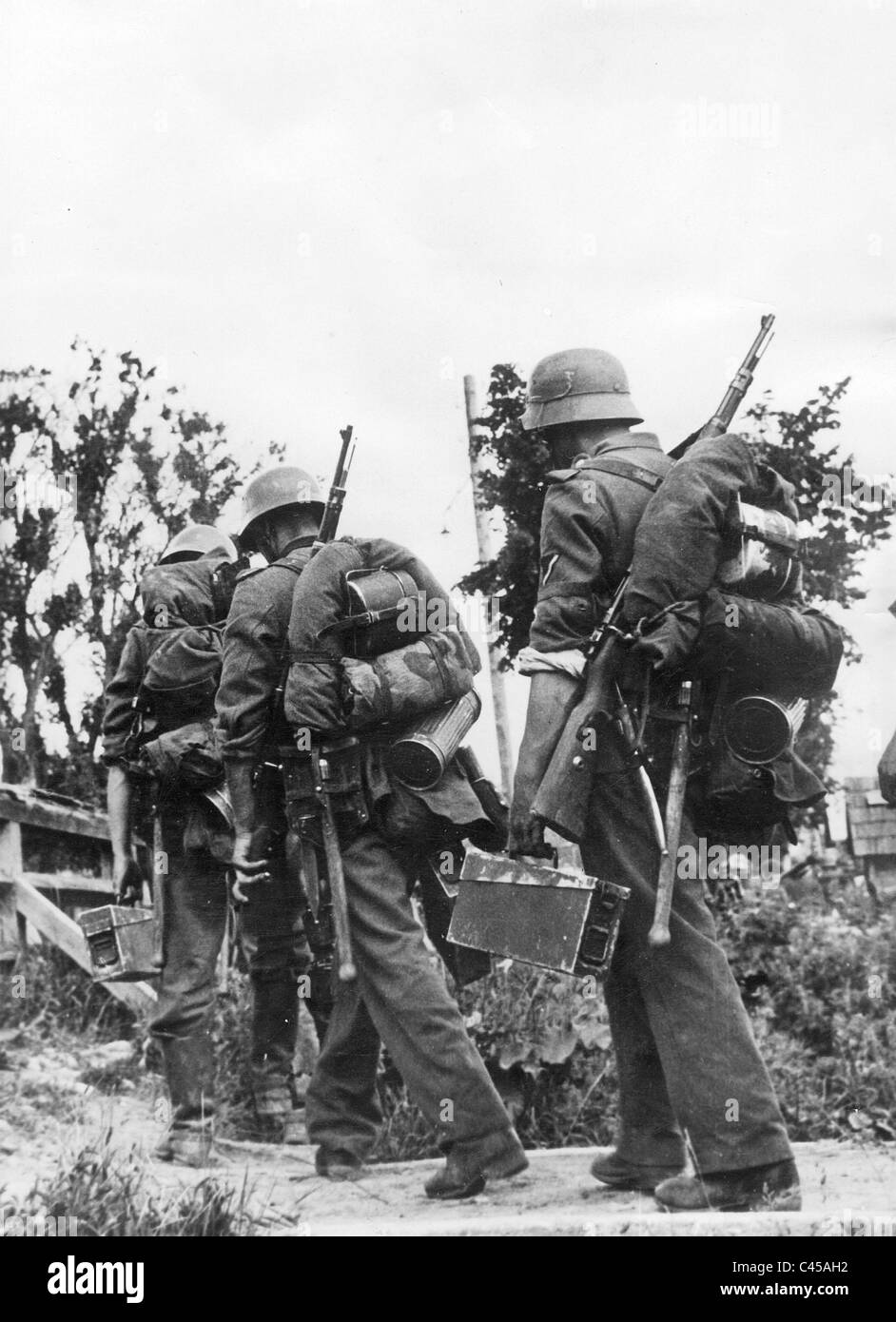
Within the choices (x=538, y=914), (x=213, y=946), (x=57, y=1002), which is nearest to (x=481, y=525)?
(x=213, y=946)

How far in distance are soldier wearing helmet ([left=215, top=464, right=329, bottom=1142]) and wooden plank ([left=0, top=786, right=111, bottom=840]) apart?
Answer: 1.89 metres

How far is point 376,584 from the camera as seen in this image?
15.1 ft

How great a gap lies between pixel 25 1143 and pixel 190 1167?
0.55 metres

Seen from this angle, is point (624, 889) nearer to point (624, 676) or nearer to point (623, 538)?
point (624, 676)

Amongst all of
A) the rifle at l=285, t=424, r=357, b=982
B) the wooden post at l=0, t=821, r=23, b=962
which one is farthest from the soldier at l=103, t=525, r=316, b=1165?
the wooden post at l=0, t=821, r=23, b=962

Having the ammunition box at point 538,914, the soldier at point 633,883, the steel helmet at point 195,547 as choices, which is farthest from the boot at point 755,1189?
the steel helmet at point 195,547

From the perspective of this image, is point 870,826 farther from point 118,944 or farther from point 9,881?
point 118,944

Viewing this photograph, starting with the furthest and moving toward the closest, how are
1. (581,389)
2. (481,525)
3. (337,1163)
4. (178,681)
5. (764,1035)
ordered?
1. (764,1035)
2. (481,525)
3. (178,681)
4. (337,1163)
5. (581,389)

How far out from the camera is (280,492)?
5141mm

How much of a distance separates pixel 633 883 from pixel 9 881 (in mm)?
3993

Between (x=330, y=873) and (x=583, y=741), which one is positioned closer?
(x=583, y=741)

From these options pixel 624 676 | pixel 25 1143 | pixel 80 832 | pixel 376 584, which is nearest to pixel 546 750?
pixel 624 676

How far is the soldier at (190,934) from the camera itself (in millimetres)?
5082

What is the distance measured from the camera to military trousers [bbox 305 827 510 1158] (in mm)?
4176
